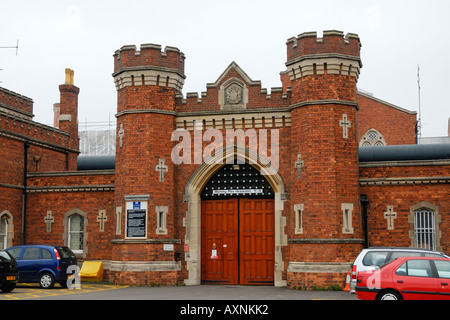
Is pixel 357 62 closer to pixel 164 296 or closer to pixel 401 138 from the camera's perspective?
pixel 164 296

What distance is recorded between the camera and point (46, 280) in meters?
19.2

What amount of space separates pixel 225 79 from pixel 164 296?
8265 mm

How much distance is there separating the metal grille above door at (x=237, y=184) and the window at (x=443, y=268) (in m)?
8.11

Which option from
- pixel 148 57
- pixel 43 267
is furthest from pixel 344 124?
pixel 43 267

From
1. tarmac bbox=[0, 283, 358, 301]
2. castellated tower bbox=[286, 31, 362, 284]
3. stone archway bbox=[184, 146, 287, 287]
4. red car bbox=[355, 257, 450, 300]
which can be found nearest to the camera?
red car bbox=[355, 257, 450, 300]

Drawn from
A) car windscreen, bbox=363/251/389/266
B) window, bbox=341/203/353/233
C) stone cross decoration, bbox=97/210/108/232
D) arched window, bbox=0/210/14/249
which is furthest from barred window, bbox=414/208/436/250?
arched window, bbox=0/210/14/249

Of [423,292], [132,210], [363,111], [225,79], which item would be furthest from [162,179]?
[363,111]

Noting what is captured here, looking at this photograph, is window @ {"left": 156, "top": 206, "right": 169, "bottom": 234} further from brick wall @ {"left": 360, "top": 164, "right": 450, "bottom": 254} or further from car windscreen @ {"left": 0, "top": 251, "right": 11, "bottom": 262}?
brick wall @ {"left": 360, "top": 164, "right": 450, "bottom": 254}

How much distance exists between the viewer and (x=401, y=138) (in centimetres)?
3556

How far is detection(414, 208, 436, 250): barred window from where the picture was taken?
19.5 meters

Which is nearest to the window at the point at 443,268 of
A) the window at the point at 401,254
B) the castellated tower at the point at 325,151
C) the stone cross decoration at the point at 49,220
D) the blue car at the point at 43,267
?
the window at the point at 401,254

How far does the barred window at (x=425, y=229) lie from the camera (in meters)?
19.5

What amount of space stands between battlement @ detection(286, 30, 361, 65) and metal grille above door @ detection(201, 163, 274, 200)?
4.13 m

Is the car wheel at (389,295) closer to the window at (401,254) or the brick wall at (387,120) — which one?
the window at (401,254)
